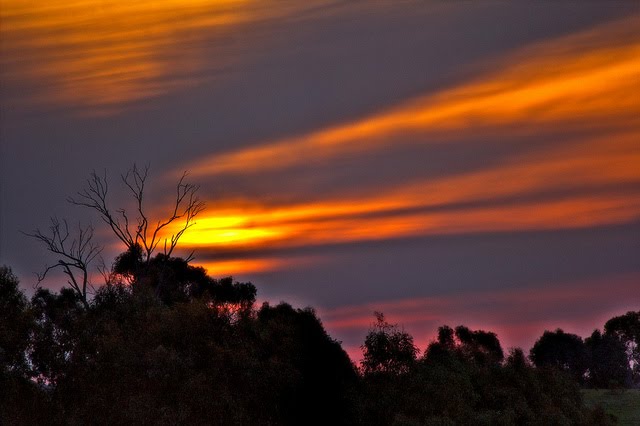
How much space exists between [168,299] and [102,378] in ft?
108

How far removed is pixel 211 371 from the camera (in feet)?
216

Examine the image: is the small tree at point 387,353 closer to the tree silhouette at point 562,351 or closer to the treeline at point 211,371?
the treeline at point 211,371

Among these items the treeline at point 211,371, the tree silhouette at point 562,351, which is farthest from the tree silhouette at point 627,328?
the treeline at point 211,371

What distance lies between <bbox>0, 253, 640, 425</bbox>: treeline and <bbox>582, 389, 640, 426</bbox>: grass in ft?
73.6

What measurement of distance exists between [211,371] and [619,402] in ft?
193

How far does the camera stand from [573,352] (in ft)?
554

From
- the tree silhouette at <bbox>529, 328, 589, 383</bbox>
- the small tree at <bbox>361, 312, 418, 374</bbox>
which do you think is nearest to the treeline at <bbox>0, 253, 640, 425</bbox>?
the small tree at <bbox>361, 312, 418, 374</bbox>

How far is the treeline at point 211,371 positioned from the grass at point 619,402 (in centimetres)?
2242

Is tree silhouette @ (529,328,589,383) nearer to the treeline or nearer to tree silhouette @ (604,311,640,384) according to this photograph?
tree silhouette @ (604,311,640,384)

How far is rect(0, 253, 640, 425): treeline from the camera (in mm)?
60250

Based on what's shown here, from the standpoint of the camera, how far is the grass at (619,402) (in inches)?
4109

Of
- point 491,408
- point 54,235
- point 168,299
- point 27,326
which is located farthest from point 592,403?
point 27,326

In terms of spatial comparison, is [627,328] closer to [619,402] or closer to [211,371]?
[619,402]

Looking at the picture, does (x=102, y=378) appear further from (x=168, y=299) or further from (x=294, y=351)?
(x=168, y=299)
